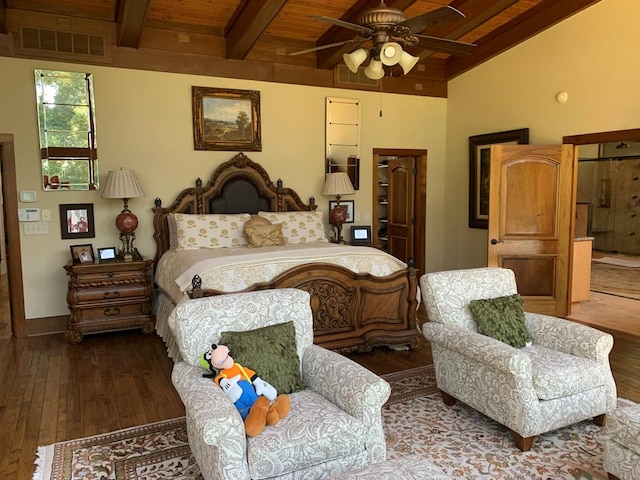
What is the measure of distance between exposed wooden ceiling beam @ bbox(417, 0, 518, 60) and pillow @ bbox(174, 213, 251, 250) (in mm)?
2985

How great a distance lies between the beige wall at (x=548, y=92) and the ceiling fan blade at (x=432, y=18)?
2.78 metres

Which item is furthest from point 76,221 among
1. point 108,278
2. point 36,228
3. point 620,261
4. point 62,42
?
point 620,261

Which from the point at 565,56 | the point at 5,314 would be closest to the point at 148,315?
the point at 5,314

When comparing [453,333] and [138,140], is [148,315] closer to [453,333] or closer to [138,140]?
[138,140]

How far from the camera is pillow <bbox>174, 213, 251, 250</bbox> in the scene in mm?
5039

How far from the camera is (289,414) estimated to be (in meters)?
2.24

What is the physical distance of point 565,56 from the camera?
5398 millimetres

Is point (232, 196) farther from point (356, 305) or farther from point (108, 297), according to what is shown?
point (356, 305)

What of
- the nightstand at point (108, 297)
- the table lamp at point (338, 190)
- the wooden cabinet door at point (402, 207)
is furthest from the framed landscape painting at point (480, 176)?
the nightstand at point (108, 297)

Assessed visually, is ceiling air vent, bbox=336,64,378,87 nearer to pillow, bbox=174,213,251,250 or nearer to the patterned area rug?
pillow, bbox=174,213,251,250

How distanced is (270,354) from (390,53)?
6.51 feet

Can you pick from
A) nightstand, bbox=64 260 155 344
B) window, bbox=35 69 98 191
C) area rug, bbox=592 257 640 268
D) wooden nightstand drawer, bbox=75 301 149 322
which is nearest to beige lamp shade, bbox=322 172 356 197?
nightstand, bbox=64 260 155 344

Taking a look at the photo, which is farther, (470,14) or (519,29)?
(519,29)

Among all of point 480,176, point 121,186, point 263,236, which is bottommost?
point 263,236
